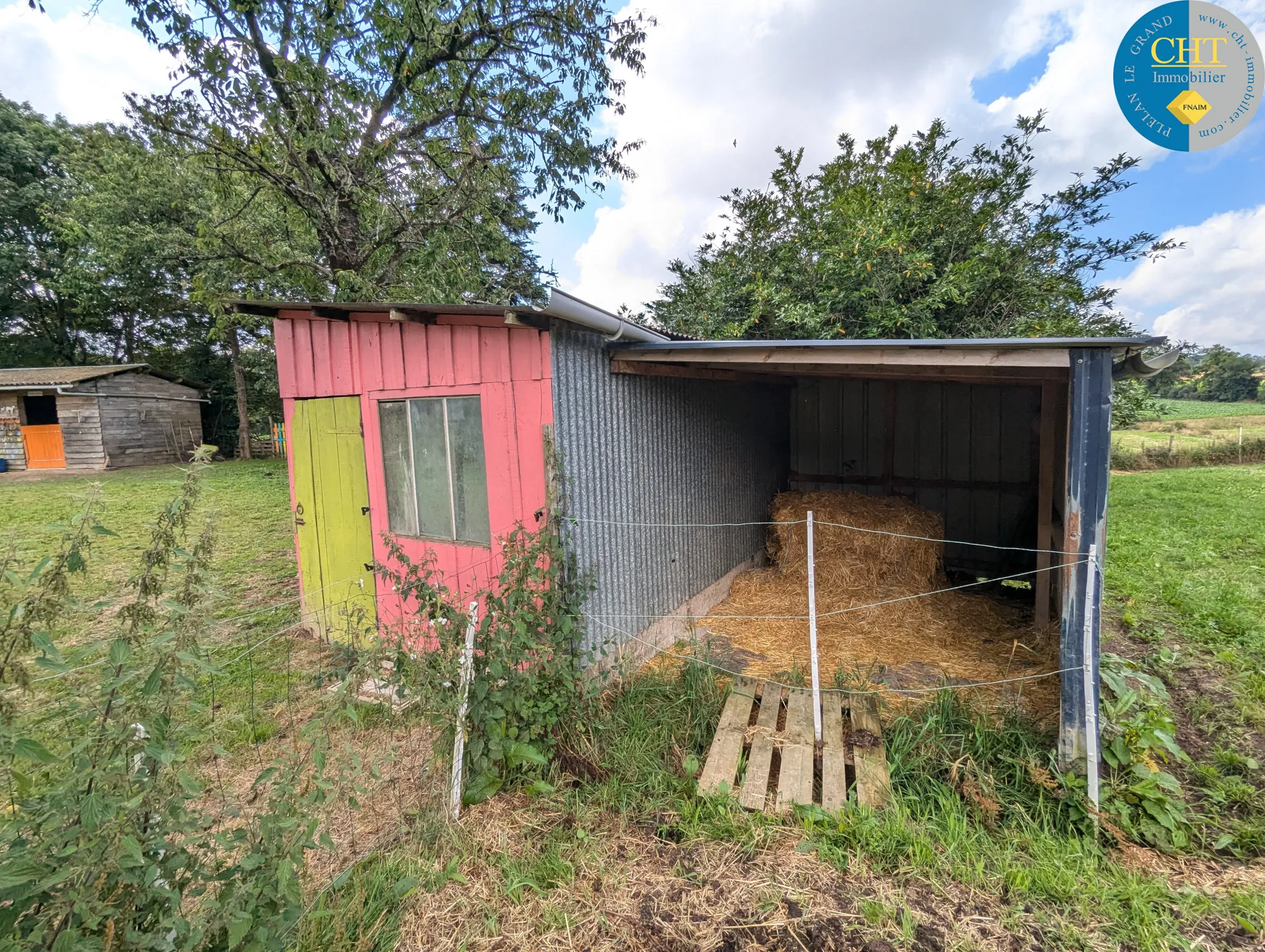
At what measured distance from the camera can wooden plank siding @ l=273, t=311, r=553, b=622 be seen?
3607 mm

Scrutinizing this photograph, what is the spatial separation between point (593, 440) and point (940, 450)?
17.5ft

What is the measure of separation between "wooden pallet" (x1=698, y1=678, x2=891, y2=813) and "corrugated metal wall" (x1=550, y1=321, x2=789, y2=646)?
1.13m

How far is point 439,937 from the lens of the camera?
7.07 ft

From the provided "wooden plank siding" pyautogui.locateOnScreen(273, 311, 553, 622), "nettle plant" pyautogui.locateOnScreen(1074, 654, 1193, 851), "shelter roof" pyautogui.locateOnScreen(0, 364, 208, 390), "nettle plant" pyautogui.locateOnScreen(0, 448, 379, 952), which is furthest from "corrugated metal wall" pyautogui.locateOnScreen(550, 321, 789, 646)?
"shelter roof" pyautogui.locateOnScreen(0, 364, 208, 390)

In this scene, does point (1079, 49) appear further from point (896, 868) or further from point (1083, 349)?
point (896, 868)

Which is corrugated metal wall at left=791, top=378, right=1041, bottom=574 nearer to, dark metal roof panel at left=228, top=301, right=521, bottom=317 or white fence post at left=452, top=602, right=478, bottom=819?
dark metal roof panel at left=228, top=301, right=521, bottom=317

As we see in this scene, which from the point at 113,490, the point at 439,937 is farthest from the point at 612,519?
the point at 113,490

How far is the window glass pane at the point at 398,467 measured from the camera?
4.39 metres

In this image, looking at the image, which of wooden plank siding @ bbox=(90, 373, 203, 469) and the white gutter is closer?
the white gutter

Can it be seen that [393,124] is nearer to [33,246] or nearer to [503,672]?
[503,672]

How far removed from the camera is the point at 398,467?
4465 millimetres

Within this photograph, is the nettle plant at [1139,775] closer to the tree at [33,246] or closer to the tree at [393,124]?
the tree at [393,124]

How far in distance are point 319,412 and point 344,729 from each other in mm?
2774

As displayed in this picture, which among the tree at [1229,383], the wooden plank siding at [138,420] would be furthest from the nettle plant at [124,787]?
the tree at [1229,383]
